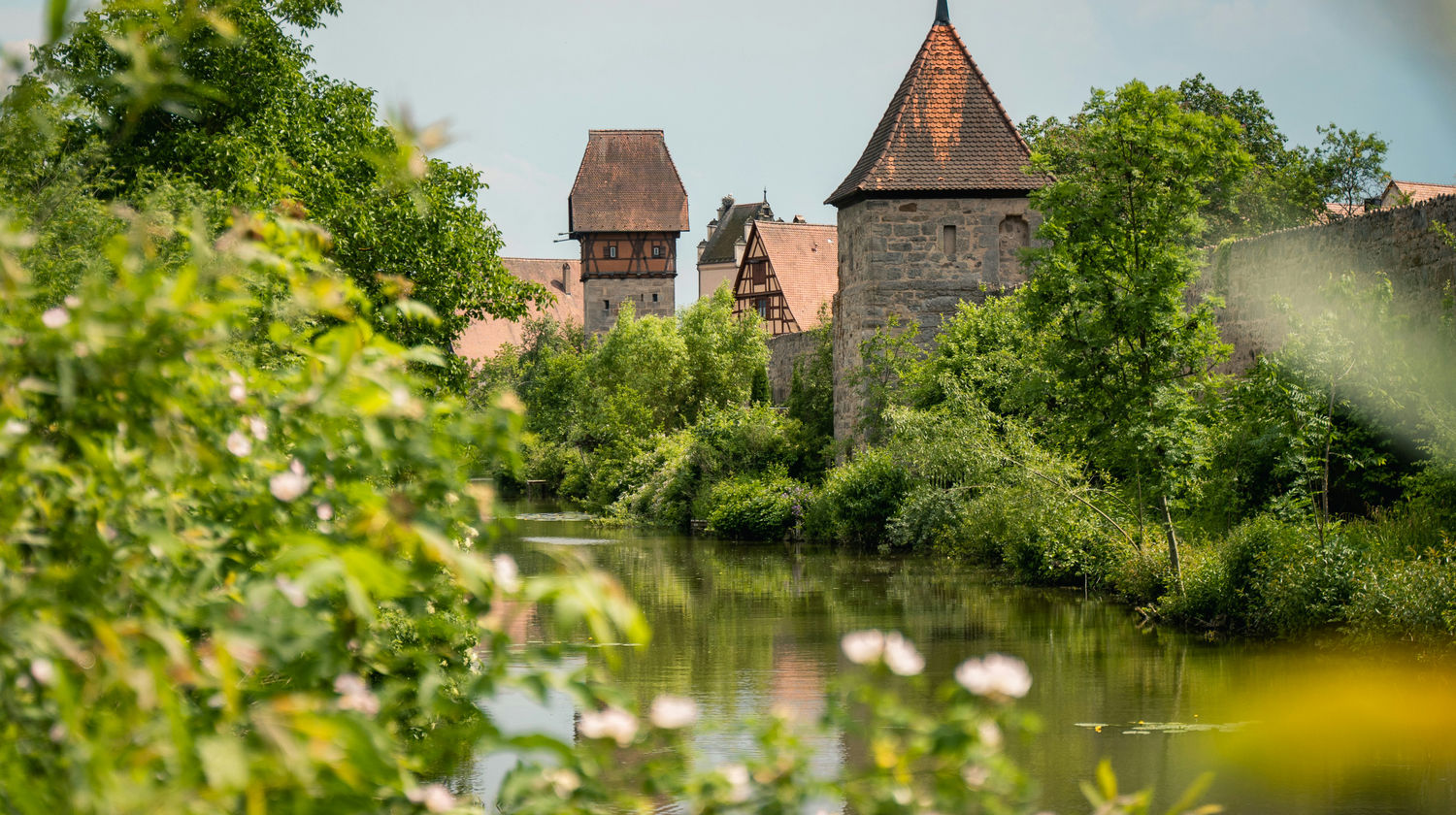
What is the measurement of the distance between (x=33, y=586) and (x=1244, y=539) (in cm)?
1149

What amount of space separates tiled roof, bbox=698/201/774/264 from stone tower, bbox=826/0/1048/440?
166 feet

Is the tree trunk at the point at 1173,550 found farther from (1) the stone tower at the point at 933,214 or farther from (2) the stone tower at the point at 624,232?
(2) the stone tower at the point at 624,232

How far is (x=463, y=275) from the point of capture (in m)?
21.5

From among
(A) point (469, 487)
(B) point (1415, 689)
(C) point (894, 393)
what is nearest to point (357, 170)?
(C) point (894, 393)

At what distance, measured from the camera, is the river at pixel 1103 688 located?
24.6ft

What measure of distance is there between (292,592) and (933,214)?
2416 cm

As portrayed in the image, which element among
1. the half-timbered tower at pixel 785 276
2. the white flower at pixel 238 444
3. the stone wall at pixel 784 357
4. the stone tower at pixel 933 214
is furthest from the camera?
the half-timbered tower at pixel 785 276

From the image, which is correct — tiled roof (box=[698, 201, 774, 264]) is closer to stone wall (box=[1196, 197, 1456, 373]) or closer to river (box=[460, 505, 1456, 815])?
stone wall (box=[1196, 197, 1456, 373])

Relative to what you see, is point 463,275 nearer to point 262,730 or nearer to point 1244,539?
point 1244,539

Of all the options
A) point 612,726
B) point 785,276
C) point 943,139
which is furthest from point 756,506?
point 785,276

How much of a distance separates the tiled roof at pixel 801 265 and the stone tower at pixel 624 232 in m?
8.29

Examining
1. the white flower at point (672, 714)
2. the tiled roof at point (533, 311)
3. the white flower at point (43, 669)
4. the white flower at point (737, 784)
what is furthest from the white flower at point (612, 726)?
Answer: the tiled roof at point (533, 311)

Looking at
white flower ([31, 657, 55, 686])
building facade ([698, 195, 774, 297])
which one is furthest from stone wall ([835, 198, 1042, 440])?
building facade ([698, 195, 774, 297])

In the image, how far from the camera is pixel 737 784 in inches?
87.3
